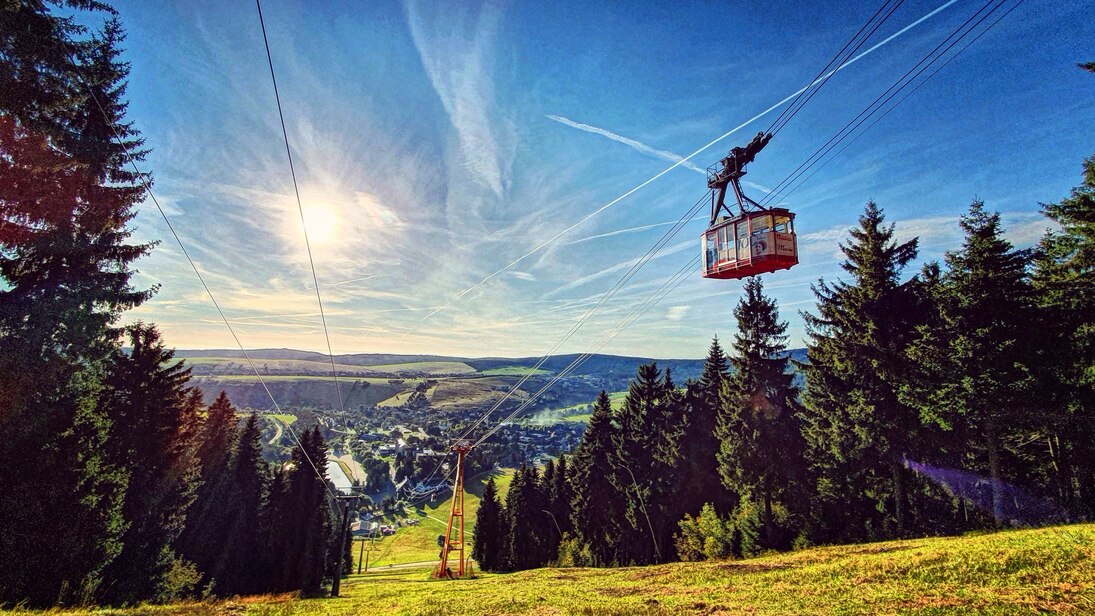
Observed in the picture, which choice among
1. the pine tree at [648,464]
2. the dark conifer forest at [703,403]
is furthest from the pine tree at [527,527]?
→ the dark conifer forest at [703,403]

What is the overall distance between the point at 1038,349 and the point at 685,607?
81.9 feet

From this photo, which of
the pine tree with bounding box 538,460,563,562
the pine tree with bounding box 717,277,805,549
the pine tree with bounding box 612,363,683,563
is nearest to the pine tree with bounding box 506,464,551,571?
the pine tree with bounding box 538,460,563,562

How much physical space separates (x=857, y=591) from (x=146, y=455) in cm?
3658

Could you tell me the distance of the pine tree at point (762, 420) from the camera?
95.3 feet

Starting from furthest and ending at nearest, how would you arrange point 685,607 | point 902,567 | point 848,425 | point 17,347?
point 848,425
point 17,347
point 902,567
point 685,607

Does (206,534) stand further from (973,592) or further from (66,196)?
(973,592)

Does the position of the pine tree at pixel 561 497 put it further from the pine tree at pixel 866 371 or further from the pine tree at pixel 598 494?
the pine tree at pixel 866 371

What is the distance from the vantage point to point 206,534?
38906 mm

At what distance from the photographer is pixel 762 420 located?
96.1 feet

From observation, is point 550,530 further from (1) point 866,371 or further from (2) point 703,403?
(1) point 866,371

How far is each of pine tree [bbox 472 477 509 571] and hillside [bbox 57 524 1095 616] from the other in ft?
159

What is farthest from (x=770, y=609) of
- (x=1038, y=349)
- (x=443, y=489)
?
(x=443, y=489)

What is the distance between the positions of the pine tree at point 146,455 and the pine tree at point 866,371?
39.8m

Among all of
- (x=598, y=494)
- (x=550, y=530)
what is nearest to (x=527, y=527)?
(x=550, y=530)
